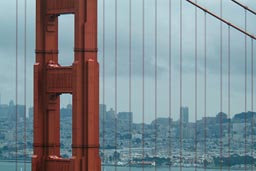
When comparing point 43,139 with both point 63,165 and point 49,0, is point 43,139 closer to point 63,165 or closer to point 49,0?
point 63,165

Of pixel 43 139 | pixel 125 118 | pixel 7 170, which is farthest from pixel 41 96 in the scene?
pixel 7 170

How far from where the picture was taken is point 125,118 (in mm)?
28609

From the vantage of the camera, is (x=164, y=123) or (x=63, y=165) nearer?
(x=63, y=165)

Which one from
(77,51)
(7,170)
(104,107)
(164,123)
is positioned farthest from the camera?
(7,170)

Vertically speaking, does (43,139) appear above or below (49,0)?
below

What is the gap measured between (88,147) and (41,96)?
5.45ft

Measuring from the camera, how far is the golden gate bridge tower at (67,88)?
2139 cm

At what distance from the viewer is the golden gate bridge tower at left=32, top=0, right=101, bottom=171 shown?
21391 millimetres

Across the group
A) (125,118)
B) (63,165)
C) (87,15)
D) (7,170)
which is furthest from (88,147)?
(7,170)

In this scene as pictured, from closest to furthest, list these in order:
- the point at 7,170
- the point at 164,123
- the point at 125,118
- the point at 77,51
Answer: the point at 77,51, the point at 125,118, the point at 164,123, the point at 7,170

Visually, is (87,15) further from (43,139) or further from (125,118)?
(125,118)

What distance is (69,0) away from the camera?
71.8 feet

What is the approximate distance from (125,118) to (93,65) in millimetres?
7348

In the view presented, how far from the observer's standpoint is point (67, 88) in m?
21.9
